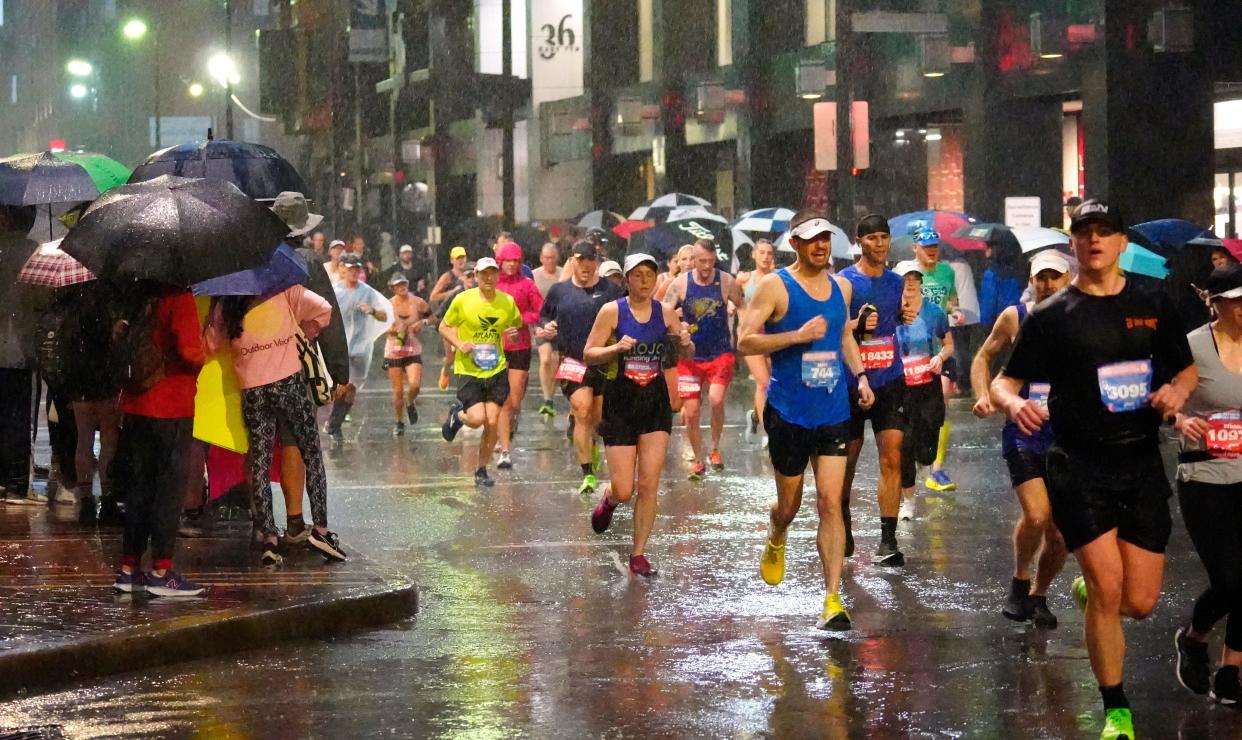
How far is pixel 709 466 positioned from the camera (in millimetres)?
15836

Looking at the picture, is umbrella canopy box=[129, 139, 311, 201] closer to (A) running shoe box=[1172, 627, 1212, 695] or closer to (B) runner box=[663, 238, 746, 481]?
(B) runner box=[663, 238, 746, 481]

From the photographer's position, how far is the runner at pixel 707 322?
1563 cm

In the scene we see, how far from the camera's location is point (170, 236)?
27.9ft

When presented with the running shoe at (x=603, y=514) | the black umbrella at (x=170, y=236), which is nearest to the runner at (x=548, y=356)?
the running shoe at (x=603, y=514)

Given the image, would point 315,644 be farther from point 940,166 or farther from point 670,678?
point 940,166

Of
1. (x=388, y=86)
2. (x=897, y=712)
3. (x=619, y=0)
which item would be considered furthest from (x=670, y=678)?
(x=388, y=86)

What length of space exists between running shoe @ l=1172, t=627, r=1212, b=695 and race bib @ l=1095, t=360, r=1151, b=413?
1176mm

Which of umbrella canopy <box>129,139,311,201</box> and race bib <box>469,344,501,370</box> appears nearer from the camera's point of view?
umbrella canopy <box>129,139,311,201</box>

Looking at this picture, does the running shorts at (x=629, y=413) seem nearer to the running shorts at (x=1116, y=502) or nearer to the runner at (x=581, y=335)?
the runner at (x=581, y=335)

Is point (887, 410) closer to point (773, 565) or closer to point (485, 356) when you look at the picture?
point (773, 565)

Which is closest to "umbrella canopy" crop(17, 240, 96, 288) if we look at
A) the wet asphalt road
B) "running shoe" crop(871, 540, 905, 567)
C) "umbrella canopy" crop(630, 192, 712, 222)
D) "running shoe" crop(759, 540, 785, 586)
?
the wet asphalt road

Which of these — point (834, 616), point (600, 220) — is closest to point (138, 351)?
point (834, 616)

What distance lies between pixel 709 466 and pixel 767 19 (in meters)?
21.9

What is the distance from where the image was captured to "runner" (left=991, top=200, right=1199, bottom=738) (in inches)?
255
